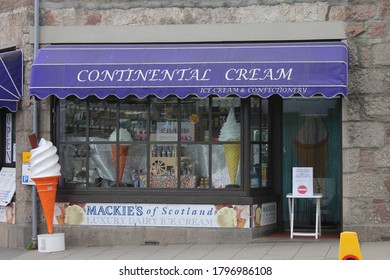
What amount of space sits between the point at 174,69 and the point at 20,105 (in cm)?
295

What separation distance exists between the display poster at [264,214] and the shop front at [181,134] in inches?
0.7

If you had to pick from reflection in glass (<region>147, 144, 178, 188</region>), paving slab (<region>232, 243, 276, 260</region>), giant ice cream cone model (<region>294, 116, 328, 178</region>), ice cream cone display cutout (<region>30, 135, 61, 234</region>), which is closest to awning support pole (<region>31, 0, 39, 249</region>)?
ice cream cone display cutout (<region>30, 135, 61, 234</region>)

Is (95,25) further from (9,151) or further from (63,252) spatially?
(63,252)

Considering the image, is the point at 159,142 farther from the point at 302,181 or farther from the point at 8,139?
the point at 8,139

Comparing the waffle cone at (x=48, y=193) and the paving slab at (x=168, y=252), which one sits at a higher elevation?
the waffle cone at (x=48, y=193)

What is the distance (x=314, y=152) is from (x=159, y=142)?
110 inches

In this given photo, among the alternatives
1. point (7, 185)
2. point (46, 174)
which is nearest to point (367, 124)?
point (46, 174)

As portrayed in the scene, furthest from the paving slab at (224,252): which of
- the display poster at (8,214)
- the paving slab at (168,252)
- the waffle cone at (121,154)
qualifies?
the display poster at (8,214)

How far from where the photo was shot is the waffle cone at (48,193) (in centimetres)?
1094

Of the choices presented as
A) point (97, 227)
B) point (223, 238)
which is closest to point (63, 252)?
point (97, 227)

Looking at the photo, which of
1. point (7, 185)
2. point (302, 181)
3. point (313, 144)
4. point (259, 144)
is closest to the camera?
point (302, 181)

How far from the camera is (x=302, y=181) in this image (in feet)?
37.4

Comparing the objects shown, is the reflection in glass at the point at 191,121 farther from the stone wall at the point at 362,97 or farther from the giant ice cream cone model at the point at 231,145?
the stone wall at the point at 362,97

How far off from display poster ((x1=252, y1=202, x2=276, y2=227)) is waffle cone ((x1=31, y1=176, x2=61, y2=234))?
128 inches
